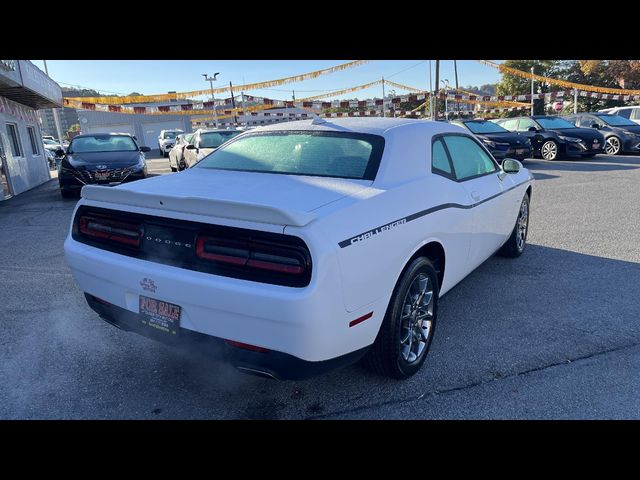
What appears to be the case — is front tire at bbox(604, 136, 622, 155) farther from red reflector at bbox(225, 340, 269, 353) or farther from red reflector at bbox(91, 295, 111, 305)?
red reflector at bbox(91, 295, 111, 305)

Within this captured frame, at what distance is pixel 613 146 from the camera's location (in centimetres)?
1588

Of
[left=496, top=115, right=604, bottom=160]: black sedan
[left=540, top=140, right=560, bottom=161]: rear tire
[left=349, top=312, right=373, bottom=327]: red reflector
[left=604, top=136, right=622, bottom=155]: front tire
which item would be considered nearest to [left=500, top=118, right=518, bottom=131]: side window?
[left=496, top=115, right=604, bottom=160]: black sedan

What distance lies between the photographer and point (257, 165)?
133 inches

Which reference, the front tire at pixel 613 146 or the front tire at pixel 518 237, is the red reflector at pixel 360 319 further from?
the front tire at pixel 613 146

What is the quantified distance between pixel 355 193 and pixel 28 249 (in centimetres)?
563

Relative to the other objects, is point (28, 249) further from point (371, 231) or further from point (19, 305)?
point (371, 231)

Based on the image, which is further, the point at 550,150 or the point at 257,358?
the point at 550,150

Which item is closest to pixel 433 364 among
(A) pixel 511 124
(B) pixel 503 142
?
(B) pixel 503 142

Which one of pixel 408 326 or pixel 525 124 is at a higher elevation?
pixel 525 124

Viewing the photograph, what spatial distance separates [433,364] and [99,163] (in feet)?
29.9

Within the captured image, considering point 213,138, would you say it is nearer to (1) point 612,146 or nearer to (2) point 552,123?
(2) point 552,123
